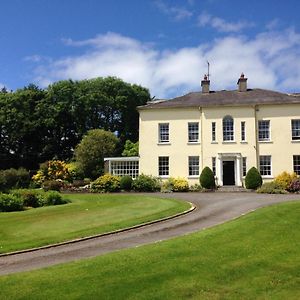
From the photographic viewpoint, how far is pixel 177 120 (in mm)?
40844

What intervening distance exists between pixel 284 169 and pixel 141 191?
12486 millimetres

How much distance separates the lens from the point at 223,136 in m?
40.1

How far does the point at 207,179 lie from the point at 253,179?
146 inches

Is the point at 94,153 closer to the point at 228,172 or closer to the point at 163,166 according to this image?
the point at 163,166

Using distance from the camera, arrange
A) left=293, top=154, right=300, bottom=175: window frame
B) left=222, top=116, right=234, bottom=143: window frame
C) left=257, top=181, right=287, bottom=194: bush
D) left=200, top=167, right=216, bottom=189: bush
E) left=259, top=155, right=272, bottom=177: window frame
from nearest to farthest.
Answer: left=257, top=181, right=287, bottom=194: bush → left=200, top=167, right=216, bottom=189: bush → left=293, top=154, right=300, bottom=175: window frame → left=259, top=155, right=272, bottom=177: window frame → left=222, top=116, right=234, bottom=143: window frame

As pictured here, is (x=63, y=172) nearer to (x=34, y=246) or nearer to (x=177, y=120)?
(x=177, y=120)

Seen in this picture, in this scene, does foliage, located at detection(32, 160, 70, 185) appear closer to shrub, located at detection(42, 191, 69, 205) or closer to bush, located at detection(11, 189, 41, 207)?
shrub, located at detection(42, 191, 69, 205)

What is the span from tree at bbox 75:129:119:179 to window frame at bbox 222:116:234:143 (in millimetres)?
15080

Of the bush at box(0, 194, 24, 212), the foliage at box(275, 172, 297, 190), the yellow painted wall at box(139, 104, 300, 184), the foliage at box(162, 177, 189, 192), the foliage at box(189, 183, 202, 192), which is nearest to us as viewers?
the bush at box(0, 194, 24, 212)

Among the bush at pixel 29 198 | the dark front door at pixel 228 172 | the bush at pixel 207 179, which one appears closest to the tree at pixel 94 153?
the bush at pixel 207 179

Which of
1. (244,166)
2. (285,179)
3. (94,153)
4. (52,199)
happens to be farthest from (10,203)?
(94,153)

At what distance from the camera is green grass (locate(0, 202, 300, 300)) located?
9.44m

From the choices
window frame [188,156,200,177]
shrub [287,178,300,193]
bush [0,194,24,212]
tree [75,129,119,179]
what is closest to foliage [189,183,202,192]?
window frame [188,156,200,177]

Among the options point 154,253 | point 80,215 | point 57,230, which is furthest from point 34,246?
point 80,215
